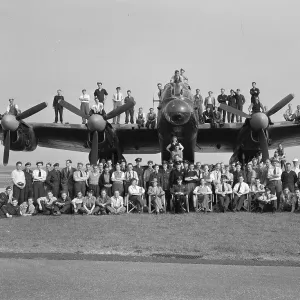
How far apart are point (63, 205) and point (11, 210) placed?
1689 mm

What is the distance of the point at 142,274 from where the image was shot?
26.4ft

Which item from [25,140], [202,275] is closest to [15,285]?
[202,275]

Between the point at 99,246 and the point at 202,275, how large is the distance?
3415mm

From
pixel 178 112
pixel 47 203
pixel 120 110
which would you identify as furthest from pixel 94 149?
pixel 47 203

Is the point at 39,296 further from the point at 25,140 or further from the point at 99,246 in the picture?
the point at 25,140

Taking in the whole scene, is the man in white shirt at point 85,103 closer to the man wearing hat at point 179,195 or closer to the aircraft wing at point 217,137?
the aircraft wing at point 217,137

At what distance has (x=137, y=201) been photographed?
54.2ft

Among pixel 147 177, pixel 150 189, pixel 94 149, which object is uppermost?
pixel 94 149

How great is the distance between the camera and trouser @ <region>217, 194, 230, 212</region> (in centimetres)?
1642

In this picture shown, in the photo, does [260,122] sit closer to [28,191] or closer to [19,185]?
[28,191]

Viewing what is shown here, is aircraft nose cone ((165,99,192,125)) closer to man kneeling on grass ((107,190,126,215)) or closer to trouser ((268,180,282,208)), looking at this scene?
trouser ((268,180,282,208))

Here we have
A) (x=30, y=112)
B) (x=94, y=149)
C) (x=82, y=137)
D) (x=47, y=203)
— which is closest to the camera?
(x=47, y=203)

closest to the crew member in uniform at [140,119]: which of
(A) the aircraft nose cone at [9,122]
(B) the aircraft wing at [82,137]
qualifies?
(B) the aircraft wing at [82,137]

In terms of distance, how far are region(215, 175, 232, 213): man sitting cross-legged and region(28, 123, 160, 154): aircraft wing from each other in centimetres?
823
